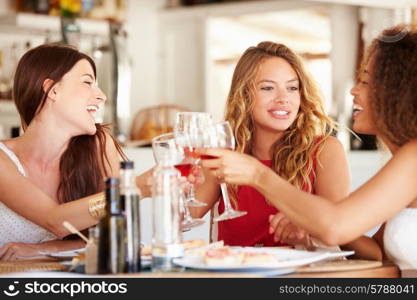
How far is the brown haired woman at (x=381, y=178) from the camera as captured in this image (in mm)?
1753

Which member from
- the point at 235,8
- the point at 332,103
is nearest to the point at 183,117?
the point at 332,103

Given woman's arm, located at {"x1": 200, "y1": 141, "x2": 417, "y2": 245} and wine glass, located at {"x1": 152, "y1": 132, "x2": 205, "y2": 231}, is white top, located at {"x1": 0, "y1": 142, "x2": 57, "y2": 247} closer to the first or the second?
wine glass, located at {"x1": 152, "y1": 132, "x2": 205, "y2": 231}

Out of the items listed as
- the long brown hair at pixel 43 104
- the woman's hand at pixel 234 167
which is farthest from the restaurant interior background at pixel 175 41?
the woman's hand at pixel 234 167

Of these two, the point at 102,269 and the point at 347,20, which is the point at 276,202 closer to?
the point at 102,269

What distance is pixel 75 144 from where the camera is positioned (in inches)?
110

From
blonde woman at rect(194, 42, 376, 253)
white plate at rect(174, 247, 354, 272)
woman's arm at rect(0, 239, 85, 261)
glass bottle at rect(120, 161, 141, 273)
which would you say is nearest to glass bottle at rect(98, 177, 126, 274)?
glass bottle at rect(120, 161, 141, 273)

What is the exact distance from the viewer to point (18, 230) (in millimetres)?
2605

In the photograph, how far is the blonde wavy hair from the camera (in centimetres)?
254

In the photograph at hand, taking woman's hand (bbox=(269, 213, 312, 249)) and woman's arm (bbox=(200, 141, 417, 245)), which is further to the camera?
woman's hand (bbox=(269, 213, 312, 249))

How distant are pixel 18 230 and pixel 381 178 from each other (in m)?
1.32

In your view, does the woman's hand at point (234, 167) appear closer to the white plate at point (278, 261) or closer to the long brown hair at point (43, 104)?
the white plate at point (278, 261)

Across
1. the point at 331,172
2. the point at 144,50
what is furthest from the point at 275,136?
the point at 144,50

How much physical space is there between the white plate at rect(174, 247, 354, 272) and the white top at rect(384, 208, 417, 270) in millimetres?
141

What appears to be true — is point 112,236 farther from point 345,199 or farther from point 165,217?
point 345,199
